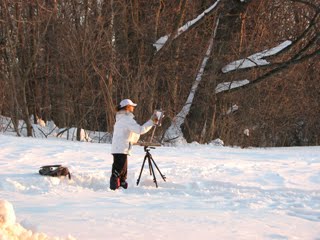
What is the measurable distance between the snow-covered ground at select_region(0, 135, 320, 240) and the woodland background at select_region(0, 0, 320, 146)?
223 inches

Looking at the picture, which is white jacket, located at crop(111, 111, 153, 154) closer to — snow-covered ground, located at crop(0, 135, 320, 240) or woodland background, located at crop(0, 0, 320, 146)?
snow-covered ground, located at crop(0, 135, 320, 240)

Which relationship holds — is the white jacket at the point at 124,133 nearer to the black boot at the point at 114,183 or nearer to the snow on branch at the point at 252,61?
the black boot at the point at 114,183

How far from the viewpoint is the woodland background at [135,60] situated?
19.3 m

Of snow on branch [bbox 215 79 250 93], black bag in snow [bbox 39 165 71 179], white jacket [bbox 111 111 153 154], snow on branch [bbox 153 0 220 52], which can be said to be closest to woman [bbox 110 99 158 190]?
white jacket [bbox 111 111 153 154]

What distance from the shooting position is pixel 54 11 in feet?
63.6

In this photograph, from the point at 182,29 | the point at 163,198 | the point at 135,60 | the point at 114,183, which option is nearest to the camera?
the point at 163,198

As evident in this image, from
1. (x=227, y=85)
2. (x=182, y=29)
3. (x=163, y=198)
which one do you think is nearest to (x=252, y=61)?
(x=227, y=85)

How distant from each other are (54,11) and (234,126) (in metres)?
8.25

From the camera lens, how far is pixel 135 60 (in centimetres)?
2008

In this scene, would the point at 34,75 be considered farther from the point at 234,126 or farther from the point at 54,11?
the point at 234,126

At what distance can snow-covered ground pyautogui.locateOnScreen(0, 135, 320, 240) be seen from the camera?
19.1 feet

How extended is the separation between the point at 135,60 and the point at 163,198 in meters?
12.3

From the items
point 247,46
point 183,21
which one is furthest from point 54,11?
point 247,46

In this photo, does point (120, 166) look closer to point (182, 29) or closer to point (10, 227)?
point (10, 227)
